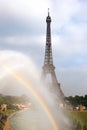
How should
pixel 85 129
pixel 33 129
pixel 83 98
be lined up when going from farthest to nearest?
pixel 83 98 < pixel 33 129 < pixel 85 129

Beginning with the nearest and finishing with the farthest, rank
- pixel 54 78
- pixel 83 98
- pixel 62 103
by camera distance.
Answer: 1. pixel 54 78
2. pixel 62 103
3. pixel 83 98

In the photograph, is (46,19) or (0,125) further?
(46,19)

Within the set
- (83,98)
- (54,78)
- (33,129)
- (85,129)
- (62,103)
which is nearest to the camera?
(85,129)

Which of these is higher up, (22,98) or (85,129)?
(22,98)

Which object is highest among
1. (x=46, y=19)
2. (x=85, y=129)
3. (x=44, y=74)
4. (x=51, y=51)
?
(x=46, y=19)

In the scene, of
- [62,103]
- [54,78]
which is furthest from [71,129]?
[62,103]

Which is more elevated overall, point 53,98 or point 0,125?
point 53,98

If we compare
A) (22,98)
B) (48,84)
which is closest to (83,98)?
(22,98)

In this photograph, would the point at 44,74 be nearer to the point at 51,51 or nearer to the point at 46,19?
the point at 51,51

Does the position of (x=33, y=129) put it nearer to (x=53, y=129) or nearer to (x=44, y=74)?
(x=53, y=129)
